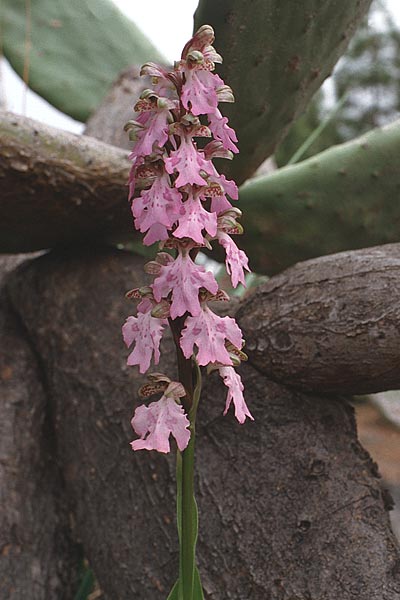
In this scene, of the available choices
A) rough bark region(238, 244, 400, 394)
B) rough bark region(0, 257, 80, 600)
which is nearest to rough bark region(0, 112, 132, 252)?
rough bark region(0, 257, 80, 600)

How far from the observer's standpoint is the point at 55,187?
0.93 m

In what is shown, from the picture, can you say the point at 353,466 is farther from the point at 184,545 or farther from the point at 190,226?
the point at 190,226

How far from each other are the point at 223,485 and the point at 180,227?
1.34ft

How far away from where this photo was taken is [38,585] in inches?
37.4

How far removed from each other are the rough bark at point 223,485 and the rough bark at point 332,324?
0.05m

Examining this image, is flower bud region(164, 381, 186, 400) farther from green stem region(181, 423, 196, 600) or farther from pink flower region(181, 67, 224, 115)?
pink flower region(181, 67, 224, 115)

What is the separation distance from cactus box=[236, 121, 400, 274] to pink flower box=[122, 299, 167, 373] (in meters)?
0.53

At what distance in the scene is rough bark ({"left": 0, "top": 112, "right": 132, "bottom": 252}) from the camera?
88 cm

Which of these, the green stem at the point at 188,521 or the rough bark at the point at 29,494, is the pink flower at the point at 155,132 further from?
the rough bark at the point at 29,494

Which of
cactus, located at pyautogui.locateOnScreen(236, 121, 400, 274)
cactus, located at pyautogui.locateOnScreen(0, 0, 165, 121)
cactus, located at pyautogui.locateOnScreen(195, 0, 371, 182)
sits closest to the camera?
cactus, located at pyautogui.locateOnScreen(195, 0, 371, 182)

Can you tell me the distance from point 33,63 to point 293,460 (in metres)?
1.23

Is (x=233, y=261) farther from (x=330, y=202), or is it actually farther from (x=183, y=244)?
(x=330, y=202)

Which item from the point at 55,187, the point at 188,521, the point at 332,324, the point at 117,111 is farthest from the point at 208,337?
the point at 117,111

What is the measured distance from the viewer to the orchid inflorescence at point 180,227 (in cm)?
50
